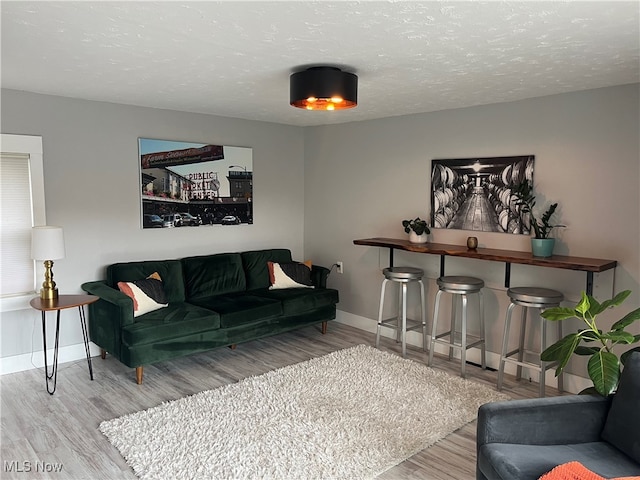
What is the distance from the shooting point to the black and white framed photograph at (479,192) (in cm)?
404

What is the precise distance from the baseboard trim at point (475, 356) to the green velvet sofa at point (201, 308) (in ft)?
1.59

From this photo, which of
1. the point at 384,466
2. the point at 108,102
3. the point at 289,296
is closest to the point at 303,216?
the point at 289,296

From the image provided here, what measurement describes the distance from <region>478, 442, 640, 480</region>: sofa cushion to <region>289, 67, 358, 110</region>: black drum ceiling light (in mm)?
2079

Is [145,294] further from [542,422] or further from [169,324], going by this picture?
[542,422]

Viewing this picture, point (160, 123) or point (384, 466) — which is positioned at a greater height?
point (160, 123)

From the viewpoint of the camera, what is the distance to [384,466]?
2701 millimetres

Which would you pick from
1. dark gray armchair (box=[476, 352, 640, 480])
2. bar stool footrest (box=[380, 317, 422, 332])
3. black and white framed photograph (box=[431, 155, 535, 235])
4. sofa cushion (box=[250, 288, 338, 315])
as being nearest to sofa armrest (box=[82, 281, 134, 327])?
sofa cushion (box=[250, 288, 338, 315])

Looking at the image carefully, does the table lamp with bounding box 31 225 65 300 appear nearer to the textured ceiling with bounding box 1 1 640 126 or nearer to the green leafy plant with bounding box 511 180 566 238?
the textured ceiling with bounding box 1 1 640 126

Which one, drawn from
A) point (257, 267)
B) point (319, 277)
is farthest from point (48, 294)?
point (319, 277)

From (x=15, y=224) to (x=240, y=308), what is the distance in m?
1.99

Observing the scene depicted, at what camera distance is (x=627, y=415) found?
209cm

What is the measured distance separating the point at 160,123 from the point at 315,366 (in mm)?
2741

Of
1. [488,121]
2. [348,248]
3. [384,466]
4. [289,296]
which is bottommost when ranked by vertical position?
[384,466]

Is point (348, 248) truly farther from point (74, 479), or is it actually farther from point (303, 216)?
point (74, 479)
